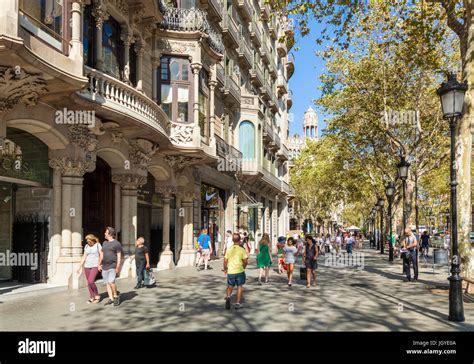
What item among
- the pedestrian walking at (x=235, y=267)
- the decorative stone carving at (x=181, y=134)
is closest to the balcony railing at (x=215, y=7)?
the decorative stone carving at (x=181, y=134)

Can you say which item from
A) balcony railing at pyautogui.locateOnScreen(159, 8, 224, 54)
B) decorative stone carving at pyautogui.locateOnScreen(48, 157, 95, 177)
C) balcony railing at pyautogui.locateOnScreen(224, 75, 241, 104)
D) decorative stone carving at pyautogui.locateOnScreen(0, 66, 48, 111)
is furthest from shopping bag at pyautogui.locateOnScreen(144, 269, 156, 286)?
balcony railing at pyautogui.locateOnScreen(224, 75, 241, 104)

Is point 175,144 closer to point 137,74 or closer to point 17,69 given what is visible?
point 137,74

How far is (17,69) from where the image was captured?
10.0 meters

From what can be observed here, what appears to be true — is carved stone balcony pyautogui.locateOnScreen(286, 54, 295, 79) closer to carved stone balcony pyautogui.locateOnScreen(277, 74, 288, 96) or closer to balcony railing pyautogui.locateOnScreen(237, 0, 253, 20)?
carved stone balcony pyautogui.locateOnScreen(277, 74, 288, 96)

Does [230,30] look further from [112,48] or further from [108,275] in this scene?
[108,275]

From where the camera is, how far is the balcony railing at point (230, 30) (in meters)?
27.5

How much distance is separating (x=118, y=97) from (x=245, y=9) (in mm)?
21285

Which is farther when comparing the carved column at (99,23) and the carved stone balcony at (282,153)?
the carved stone balcony at (282,153)

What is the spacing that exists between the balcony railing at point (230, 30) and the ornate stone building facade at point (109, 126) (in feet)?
0.49

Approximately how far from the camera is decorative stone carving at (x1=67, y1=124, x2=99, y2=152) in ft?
45.1

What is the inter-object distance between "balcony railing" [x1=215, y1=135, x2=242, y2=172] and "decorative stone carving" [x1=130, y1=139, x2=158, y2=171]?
674cm

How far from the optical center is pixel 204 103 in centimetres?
2219

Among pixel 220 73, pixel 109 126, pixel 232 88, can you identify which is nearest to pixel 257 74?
pixel 232 88

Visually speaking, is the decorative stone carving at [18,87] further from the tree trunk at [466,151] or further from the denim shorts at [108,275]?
the tree trunk at [466,151]
